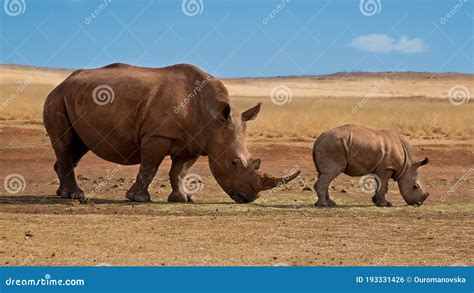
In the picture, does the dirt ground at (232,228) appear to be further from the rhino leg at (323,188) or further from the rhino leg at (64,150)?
the rhino leg at (64,150)

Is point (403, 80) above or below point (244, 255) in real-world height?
above

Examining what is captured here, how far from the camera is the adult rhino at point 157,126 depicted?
18.2 meters

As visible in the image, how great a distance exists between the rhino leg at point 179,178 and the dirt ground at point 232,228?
395 millimetres

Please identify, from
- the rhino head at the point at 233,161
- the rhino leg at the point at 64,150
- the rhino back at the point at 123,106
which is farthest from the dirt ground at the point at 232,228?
the rhino back at the point at 123,106

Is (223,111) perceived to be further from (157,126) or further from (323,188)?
(323,188)

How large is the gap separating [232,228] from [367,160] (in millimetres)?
4245

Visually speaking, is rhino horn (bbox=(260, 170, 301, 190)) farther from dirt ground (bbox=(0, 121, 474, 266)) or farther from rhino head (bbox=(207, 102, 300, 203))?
dirt ground (bbox=(0, 121, 474, 266))

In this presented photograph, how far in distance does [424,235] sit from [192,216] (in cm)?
380

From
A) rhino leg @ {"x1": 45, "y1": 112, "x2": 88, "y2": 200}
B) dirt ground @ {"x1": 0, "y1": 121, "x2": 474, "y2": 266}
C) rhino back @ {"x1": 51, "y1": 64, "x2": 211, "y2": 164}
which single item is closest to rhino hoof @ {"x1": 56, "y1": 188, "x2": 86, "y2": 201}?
rhino leg @ {"x1": 45, "y1": 112, "x2": 88, "y2": 200}

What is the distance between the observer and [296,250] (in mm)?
13008

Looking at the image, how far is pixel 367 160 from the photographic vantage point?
18.2m

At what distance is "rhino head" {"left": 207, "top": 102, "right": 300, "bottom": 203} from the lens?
1802cm

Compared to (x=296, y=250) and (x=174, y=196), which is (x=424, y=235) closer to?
(x=296, y=250)

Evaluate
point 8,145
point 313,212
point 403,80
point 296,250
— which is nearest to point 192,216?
point 313,212
